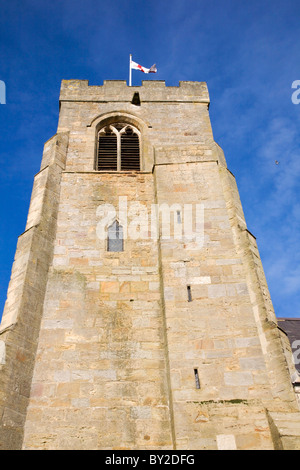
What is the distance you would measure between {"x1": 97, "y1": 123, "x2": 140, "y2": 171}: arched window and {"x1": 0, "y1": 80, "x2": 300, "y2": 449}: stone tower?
71cm

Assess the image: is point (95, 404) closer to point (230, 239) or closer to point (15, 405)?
point (15, 405)

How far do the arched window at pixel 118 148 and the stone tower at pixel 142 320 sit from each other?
0.71 meters

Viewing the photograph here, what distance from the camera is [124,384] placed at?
25.2ft

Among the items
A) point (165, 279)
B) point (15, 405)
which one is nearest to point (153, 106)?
point (165, 279)

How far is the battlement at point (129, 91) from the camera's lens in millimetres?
14656

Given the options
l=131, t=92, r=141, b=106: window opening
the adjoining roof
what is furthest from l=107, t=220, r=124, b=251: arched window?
the adjoining roof

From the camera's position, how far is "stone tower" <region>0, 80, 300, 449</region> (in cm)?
695

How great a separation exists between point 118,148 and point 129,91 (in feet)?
9.04

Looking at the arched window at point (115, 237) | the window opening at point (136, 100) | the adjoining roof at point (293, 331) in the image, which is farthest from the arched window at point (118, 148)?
the adjoining roof at point (293, 331)

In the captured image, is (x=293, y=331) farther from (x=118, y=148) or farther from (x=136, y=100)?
(x=136, y=100)

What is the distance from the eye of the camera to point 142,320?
8.54 m

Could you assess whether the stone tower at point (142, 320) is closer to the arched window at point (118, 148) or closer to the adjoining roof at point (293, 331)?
the arched window at point (118, 148)

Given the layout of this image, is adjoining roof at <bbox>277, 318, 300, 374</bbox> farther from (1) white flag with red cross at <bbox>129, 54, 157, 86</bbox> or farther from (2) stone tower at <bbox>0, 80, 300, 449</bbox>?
(1) white flag with red cross at <bbox>129, 54, 157, 86</bbox>

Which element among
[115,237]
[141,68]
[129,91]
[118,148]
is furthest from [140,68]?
[115,237]
